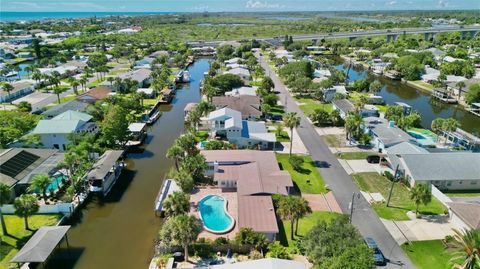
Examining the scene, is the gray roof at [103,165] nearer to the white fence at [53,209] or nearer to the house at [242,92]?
the white fence at [53,209]

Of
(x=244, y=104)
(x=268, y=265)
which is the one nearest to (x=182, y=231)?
(x=268, y=265)

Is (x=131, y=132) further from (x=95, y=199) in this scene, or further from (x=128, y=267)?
(x=128, y=267)

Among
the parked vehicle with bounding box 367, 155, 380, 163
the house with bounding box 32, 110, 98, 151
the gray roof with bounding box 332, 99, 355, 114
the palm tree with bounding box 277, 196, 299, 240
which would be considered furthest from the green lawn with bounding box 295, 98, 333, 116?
the palm tree with bounding box 277, 196, 299, 240

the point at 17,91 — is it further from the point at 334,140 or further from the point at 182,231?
the point at 182,231

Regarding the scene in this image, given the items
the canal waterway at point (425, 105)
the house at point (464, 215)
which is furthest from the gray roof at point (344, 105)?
the house at point (464, 215)

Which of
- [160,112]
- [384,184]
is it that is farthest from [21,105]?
[384,184]

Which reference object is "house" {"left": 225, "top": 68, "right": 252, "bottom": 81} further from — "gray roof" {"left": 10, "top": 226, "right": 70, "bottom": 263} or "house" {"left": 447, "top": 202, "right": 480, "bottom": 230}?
"gray roof" {"left": 10, "top": 226, "right": 70, "bottom": 263}
